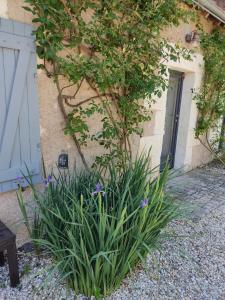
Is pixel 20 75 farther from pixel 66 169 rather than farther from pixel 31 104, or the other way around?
pixel 66 169

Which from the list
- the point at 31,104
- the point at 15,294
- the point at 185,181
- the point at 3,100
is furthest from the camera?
the point at 185,181

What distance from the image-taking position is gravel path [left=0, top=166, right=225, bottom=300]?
5.77 ft

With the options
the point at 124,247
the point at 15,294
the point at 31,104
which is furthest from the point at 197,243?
the point at 31,104

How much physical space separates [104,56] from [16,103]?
111 centimetres

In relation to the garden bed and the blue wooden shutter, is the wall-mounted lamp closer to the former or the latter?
the blue wooden shutter

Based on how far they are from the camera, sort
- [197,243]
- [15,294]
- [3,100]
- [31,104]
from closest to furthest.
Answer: [15,294]
[3,100]
[31,104]
[197,243]

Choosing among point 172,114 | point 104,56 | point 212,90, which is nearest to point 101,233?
point 104,56

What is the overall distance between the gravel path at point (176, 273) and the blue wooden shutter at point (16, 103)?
0.78 meters

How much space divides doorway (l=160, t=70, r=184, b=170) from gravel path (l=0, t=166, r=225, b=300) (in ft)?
5.85

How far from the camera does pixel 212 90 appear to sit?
4617mm

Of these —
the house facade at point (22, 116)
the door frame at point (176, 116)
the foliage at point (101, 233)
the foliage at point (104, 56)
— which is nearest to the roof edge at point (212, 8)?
the house facade at point (22, 116)

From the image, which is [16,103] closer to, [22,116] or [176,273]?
[22,116]

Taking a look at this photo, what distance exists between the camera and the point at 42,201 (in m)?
1.91

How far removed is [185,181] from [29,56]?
335 centimetres
